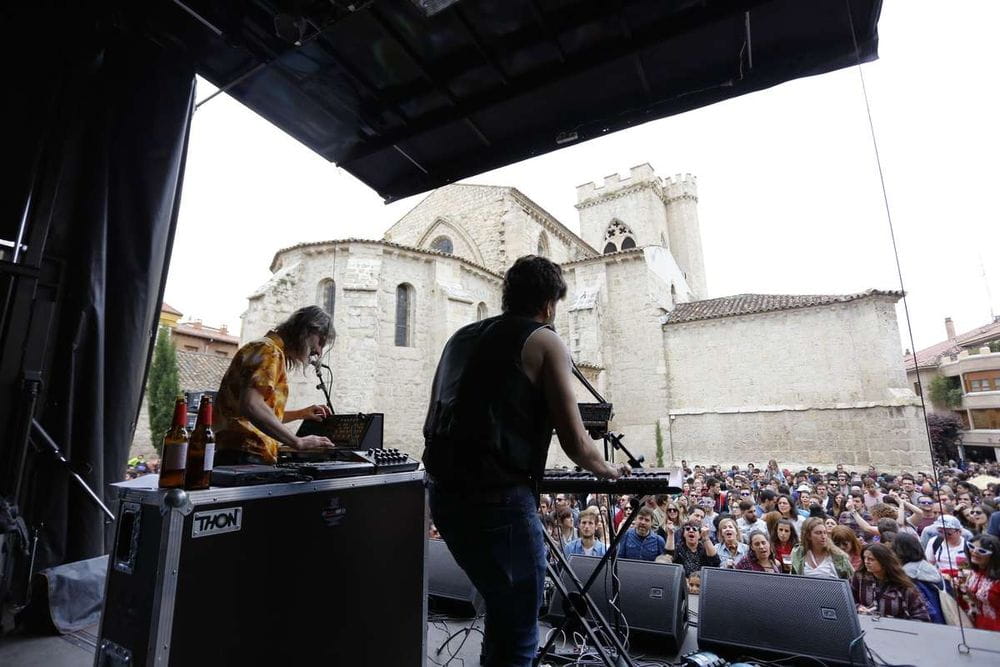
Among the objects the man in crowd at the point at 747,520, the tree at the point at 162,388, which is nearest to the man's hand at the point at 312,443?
the man in crowd at the point at 747,520

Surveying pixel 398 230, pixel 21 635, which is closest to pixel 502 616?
pixel 21 635

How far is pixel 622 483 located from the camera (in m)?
1.78

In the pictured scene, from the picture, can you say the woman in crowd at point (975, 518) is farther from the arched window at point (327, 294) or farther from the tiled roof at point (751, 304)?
the arched window at point (327, 294)

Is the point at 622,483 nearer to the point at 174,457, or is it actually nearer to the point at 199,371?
the point at 174,457

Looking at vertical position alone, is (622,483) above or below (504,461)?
below

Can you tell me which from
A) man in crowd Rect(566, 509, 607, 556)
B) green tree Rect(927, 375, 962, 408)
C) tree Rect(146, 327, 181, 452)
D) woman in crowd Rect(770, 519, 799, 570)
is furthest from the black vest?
green tree Rect(927, 375, 962, 408)

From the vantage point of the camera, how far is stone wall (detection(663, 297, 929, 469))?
Result: 12.8 m

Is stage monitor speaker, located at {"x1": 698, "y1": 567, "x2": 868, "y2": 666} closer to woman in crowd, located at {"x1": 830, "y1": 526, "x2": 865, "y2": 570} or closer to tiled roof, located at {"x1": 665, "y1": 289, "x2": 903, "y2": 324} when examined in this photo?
woman in crowd, located at {"x1": 830, "y1": 526, "x2": 865, "y2": 570}

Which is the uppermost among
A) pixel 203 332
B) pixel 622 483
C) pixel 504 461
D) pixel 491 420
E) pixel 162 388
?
pixel 203 332

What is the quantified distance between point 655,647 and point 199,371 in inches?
807

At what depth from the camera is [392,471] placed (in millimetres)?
1991

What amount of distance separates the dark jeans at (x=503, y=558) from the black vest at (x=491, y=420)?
6 cm

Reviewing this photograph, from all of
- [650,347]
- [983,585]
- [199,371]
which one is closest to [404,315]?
[650,347]

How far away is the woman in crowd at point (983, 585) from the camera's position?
306 cm
